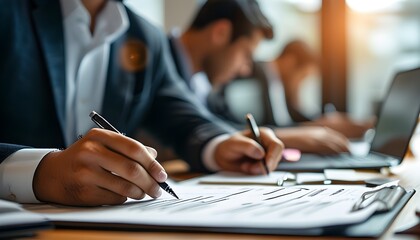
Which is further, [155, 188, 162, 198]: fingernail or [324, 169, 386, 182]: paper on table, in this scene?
[324, 169, 386, 182]: paper on table

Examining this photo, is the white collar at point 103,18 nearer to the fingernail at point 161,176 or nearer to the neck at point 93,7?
the neck at point 93,7


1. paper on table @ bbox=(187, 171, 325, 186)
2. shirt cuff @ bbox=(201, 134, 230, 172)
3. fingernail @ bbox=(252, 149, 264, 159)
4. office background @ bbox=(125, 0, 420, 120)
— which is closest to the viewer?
paper on table @ bbox=(187, 171, 325, 186)

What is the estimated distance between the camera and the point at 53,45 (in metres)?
1.05

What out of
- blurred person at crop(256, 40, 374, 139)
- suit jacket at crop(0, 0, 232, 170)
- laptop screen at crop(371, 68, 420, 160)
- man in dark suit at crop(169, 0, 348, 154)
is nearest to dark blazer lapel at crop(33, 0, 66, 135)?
suit jacket at crop(0, 0, 232, 170)

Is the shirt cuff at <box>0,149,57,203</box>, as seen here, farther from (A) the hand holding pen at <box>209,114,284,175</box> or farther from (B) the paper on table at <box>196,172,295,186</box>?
(A) the hand holding pen at <box>209,114,284,175</box>

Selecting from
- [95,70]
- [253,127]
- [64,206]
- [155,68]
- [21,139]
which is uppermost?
[155,68]

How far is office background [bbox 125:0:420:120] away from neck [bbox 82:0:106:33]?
89.0 inches

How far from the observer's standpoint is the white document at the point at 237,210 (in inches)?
20.7

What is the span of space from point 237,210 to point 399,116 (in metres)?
0.72

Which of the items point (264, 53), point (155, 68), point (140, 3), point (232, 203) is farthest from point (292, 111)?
point (232, 203)

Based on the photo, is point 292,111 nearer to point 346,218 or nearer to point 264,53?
point 264,53

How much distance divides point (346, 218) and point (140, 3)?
276 cm

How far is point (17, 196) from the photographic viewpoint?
2.26 feet

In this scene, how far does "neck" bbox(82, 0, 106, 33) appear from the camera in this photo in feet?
4.03
